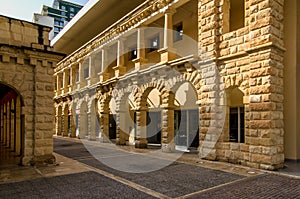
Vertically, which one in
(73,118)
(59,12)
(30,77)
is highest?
(59,12)

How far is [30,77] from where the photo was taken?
897cm

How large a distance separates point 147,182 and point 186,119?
770 centimetres

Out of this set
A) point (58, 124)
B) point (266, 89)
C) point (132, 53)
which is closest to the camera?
point (266, 89)

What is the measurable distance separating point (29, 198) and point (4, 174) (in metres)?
2.81

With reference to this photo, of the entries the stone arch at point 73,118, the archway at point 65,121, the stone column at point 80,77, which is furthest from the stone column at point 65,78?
the stone column at point 80,77

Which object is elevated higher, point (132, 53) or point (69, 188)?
point (132, 53)

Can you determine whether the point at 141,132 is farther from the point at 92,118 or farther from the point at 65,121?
the point at 65,121

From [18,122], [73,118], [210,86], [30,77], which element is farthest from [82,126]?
[210,86]

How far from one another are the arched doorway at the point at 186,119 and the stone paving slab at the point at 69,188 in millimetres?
7480

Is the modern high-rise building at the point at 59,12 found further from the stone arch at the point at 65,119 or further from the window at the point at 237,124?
the window at the point at 237,124

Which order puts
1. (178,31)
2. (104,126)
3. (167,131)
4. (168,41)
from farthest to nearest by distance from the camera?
(104,126)
(178,31)
(168,41)
(167,131)

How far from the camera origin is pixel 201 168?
8672mm

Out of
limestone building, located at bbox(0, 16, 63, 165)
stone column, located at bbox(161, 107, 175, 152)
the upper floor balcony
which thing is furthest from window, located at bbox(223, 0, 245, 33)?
limestone building, located at bbox(0, 16, 63, 165)

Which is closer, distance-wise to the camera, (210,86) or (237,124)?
(210,86)
